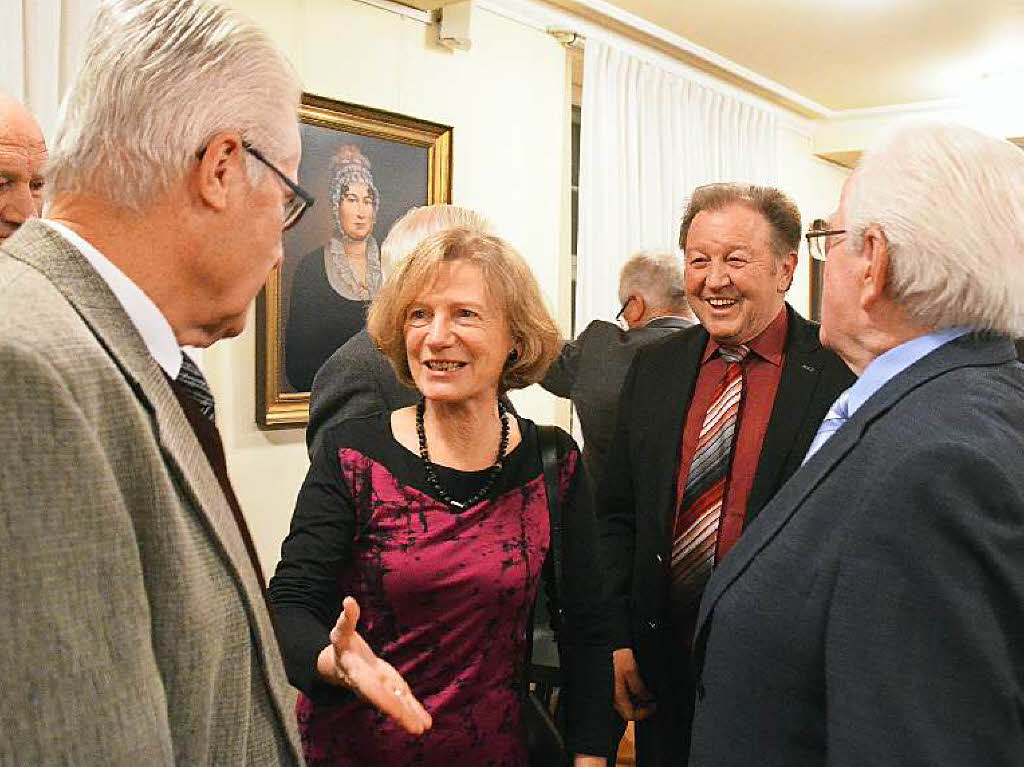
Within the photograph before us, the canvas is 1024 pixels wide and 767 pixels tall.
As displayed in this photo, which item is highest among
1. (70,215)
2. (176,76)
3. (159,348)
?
(176,76)

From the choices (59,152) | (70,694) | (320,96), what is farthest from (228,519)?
(320,96)

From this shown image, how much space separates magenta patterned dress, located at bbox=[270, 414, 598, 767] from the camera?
1.57m

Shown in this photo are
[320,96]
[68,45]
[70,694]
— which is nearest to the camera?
[70,694]

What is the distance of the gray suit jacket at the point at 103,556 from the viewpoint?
69cm

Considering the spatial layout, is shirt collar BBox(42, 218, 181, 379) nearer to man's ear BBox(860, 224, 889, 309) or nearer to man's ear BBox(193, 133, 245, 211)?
man's ear BBox(193, 133, 245, 211)

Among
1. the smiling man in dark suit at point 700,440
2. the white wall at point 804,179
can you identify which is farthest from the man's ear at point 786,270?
the white wall at point 804,179

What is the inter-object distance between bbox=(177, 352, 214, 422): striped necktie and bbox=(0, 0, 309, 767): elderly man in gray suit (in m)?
0.01

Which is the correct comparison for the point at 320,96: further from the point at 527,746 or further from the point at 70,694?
the point at 70,694

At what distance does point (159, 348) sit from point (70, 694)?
0.33 metres

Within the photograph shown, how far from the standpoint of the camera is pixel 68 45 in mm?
2643

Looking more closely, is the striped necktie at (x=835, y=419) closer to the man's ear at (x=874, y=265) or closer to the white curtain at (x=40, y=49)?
the man's ear at (x=874, y=265)

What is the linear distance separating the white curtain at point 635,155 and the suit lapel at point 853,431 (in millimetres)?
3751

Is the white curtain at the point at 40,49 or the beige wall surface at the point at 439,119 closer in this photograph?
the white curtain at the point at 40,49

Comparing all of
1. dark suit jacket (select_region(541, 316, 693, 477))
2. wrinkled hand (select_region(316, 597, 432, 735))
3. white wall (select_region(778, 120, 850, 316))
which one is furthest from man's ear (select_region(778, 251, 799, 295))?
white wall (select_region(778, 120, 850, 316))
